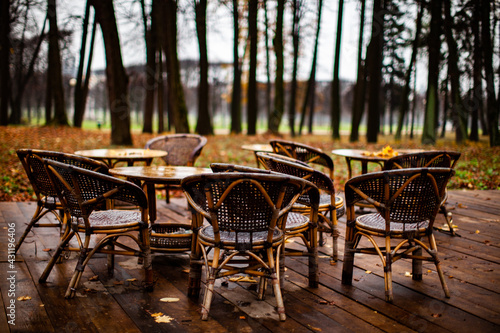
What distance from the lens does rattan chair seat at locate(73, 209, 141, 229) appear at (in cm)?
320

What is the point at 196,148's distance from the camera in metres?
6.17

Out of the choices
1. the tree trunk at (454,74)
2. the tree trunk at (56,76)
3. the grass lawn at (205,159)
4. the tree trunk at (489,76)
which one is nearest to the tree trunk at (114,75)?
the grass lawn at (205,159)

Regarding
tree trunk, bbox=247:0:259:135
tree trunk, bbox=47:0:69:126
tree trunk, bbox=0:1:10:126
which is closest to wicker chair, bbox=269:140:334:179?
tree trunk, bbox=247:0:259:135

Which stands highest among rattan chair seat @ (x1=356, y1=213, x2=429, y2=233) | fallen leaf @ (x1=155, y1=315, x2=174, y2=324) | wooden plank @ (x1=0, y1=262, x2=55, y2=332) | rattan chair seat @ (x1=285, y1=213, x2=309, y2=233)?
rattan chair seat @ (x1=356, y1=213, x2=429, y2=233)

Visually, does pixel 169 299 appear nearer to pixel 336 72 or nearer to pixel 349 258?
pixel 349 258

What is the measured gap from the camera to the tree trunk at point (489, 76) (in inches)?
550

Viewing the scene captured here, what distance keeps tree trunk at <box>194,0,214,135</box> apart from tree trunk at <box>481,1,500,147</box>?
375 inches

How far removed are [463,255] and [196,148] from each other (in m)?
3.56

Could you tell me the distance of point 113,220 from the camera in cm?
338

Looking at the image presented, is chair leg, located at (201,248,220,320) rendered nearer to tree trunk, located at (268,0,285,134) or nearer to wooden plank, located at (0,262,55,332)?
wooden plank, located at (0,262,55,332)

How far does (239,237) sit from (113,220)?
1.08 metres

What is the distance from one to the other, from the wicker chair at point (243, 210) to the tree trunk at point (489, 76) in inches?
527

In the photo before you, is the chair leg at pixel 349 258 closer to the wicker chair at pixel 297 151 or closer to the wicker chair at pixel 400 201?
the wicker chair at pixel 400 201

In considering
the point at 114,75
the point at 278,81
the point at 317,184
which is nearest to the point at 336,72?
the point at 278,81
